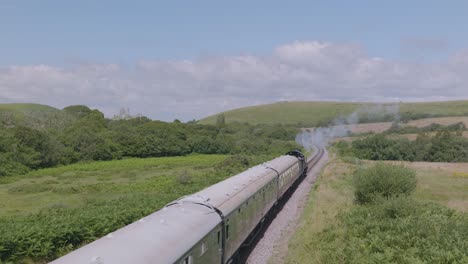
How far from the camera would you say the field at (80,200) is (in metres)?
17.8

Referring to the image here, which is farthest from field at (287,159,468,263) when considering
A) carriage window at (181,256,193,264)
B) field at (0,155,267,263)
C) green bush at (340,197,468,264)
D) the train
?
field at (0,155,267,263)

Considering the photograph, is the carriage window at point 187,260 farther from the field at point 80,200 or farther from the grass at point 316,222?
the field at point 80,200

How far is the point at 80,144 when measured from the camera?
87.0 m

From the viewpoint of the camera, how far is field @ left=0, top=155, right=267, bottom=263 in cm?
1778

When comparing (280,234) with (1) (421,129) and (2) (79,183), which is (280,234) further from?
(1) (421,129)

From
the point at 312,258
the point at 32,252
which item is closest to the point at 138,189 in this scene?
the point at 32,252

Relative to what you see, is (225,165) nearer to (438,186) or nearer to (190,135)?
(438,186)

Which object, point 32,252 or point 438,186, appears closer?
point 32,252

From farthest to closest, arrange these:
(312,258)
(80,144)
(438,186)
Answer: (80,144) → (438,186) → (312,258)

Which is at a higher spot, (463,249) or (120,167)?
(463,249)

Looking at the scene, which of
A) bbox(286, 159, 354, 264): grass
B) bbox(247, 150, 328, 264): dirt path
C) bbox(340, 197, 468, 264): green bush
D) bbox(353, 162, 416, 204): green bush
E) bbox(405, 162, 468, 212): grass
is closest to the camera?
bbox(340, 197, 468, 264): green bush

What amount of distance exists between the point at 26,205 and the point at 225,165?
96.7ft

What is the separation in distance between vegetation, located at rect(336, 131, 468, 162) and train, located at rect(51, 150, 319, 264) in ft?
268

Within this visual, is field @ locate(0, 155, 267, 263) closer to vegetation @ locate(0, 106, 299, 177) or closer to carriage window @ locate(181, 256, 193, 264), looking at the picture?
vegetation @ locate(0, 106, 299, 177)
